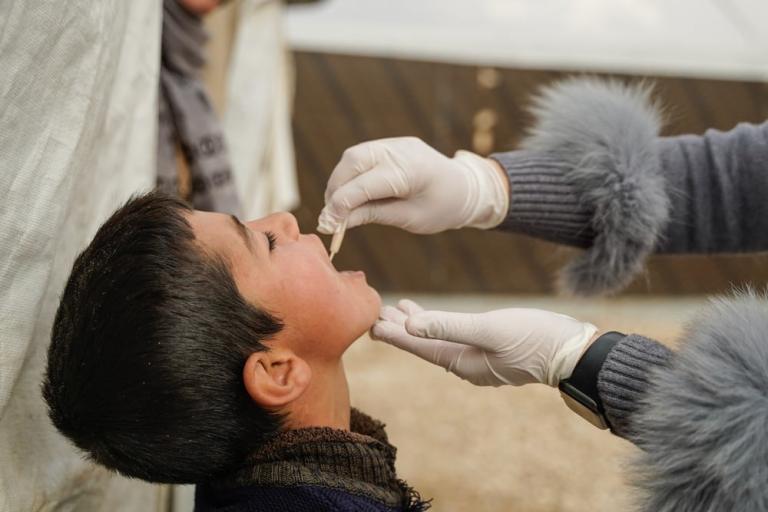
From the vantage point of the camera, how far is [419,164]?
120cm

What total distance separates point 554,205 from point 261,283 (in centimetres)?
52

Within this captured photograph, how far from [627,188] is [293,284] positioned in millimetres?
550

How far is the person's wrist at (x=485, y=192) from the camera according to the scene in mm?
1235

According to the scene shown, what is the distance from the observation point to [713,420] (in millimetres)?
757

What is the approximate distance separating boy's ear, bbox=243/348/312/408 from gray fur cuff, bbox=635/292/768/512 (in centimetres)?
42

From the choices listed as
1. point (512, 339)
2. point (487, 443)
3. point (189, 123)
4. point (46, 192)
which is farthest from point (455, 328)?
point (487, 443)

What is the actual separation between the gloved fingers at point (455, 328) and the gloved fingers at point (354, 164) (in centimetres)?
28

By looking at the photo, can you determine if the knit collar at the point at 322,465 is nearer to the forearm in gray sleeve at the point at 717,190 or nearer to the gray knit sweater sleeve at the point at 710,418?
the gray knit sweater sleeve at the point at 710,418

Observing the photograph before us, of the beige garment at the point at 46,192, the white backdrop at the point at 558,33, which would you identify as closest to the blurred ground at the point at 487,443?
the beige garment at the point at 46,192

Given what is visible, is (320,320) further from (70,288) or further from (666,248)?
(666,248)

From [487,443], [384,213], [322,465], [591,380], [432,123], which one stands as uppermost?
[432,123]

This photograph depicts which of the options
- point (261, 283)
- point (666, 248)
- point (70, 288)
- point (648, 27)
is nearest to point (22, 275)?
point (70, 288)

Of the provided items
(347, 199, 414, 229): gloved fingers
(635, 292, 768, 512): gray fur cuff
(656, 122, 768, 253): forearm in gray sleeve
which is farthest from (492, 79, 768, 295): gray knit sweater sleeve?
(635, 292, 768, 512): gray fur cuff

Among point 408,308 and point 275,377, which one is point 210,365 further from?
point 408,308
